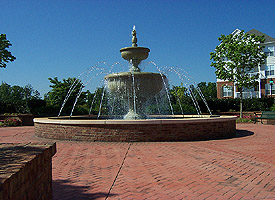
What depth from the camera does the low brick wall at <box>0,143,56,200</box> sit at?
2.28 m

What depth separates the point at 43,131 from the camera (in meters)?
10.8

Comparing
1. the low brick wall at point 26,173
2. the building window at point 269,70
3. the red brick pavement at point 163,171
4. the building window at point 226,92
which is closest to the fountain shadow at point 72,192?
the red brick pavement at point 163,171

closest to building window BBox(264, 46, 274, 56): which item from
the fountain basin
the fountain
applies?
the fountain basin

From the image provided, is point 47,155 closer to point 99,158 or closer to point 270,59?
point 99,158

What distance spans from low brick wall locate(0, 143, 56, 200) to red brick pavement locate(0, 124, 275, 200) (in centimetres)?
90

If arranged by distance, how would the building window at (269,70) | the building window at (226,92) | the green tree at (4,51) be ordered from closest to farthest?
the green tree at (4,51) < the building window at (269,70) < the building window at (226,92)

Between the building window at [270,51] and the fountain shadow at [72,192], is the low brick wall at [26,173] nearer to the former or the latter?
the fountain shadow at [72,192]

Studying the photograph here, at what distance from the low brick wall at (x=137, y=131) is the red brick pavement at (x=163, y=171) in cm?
71

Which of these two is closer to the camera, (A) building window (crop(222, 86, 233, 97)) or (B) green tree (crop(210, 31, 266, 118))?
(B) green tree (crop(210, 31, 266, 118))

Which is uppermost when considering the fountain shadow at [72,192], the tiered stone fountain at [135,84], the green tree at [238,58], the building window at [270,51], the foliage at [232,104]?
the building window at [270,51]

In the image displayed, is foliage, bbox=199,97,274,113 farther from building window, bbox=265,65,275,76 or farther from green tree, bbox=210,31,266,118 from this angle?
building window, bbox=265,65,275,76

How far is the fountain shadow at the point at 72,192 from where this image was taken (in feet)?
13.6

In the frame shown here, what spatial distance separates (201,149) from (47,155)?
550 centimetres

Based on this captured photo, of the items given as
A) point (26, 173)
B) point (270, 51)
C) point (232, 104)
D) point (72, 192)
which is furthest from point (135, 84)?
point (270, 51)
